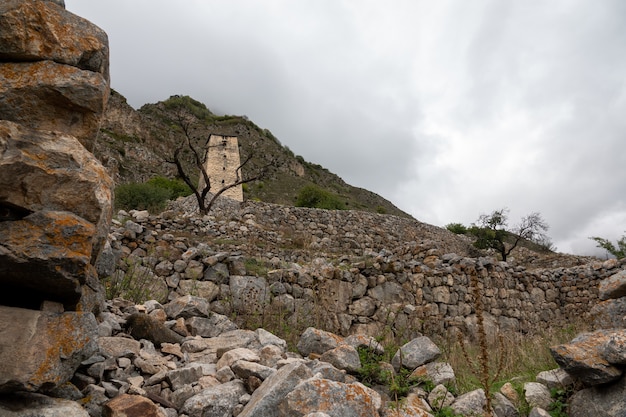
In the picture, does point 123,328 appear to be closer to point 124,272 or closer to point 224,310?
point 224,310

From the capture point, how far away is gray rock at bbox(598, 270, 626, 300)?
14.9 feet

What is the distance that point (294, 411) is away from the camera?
2.22 meters

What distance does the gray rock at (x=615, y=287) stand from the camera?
4.53 meters

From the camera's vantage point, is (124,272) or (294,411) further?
(124,272)

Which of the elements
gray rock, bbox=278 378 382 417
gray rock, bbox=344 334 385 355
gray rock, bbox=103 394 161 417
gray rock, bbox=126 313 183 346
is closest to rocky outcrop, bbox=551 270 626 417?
gray rock, bbox=344 334 385 355

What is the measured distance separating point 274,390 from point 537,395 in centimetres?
228

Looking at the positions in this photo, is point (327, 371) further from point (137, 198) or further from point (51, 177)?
point (137, 198)

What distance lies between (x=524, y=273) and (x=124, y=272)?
8.98 metres

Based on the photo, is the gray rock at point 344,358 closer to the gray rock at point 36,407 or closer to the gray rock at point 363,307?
the gray rock at point 36,407

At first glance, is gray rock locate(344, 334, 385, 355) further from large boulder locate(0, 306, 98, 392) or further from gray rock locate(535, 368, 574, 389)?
large boulder locate(0, 306, 98, 392)

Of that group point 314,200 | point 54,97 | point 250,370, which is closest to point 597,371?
point 250,370

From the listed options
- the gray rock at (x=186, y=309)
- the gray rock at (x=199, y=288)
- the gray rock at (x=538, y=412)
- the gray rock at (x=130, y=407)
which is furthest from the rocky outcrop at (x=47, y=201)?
the gray rock at (x=199, y=288)

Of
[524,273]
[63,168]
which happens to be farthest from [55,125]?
[524,273]

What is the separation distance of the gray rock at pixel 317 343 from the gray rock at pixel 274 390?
47.5 inches
